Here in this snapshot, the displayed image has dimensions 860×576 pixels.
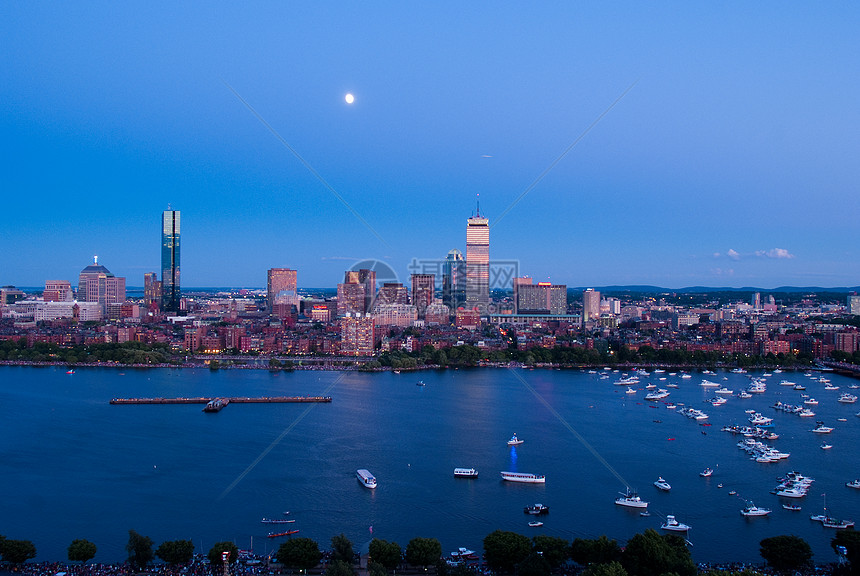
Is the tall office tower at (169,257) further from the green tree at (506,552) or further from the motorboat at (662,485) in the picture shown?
the green tree at (506,552)

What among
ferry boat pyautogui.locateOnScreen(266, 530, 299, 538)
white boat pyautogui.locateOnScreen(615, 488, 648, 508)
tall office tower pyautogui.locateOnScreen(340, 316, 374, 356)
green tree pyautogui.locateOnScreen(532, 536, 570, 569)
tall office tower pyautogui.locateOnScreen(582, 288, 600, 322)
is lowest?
ferry boat pyautogui.locateOnScreen(266, 530, 299, 538)

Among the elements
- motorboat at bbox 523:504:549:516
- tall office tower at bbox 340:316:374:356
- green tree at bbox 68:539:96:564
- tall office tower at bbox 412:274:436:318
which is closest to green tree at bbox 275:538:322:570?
green tree at bbox 68:539:96:564

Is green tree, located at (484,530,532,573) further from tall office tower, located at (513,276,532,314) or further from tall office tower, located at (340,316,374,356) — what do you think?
tall office tower, located at (513,276,532,314)

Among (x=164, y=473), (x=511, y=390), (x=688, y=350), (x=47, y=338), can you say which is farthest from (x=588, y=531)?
(x=47, y=338)

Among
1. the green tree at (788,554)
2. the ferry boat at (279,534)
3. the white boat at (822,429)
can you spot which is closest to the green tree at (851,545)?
the green tree at (788,554)

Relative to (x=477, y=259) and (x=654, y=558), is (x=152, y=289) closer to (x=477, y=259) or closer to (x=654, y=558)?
(x=477, y=259)

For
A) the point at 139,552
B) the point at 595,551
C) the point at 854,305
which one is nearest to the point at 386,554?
the point at 595,551

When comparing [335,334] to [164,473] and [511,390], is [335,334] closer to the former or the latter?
[511,390]
